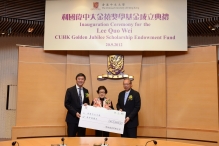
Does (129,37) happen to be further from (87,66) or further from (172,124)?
(172,124)

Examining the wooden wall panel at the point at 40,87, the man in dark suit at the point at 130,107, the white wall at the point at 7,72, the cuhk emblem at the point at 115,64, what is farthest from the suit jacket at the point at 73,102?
the white wall at the point at 7,72

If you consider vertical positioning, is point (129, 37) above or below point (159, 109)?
above

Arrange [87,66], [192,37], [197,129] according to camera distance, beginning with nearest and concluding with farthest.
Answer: [197,129], [87,66], [192,37]

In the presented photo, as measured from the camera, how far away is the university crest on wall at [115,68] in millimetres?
5781

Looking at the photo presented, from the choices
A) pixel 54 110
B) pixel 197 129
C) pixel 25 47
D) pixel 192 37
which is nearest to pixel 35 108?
pixel 54 110

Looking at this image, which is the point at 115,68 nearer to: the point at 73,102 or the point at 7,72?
the point at 73,102

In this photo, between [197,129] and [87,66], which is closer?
[197,129]

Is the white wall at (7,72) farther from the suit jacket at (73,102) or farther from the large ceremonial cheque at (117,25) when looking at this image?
the suit jacket at (73,102)

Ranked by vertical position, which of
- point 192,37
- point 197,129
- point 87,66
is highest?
point 192,37

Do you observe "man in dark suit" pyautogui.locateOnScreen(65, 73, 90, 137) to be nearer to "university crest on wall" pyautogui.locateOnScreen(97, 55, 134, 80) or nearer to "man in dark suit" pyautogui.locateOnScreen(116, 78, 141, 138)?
"man in dark suit" pyautogui.locateOnScreen(116, 78, 141, 138)

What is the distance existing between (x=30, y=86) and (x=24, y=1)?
1843 mm

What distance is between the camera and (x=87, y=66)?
5.93 m

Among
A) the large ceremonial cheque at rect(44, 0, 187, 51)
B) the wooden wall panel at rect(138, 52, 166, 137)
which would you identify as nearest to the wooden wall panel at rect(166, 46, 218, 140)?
the wooden wall panel at rect(138, 52, 166, 137)

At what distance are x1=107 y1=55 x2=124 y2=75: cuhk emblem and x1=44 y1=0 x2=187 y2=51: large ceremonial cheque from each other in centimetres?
35
